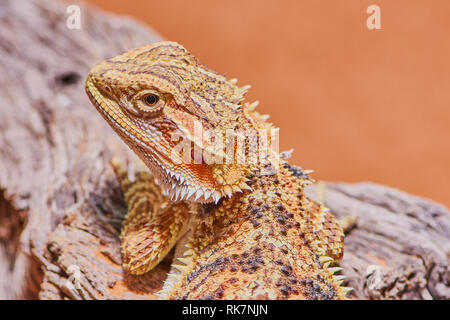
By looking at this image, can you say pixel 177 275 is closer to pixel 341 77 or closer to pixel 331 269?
pixel 331 269

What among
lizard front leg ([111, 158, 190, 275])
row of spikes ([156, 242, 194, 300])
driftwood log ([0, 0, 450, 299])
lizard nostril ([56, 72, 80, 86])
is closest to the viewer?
row of spikes ([156, 242, 194, 300])

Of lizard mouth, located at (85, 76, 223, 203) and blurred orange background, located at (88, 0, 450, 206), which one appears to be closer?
lizard mouth, located at (85, 76, 223, 203)

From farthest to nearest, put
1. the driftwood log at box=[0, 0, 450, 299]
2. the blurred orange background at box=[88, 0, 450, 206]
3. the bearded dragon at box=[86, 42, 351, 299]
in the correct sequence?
the blurred orange background at box=[88, 0, 450, 206], the driftwood log at box=[0, 0, 450, 299], the bearded dragon at box=[86, 42, 351, 299]

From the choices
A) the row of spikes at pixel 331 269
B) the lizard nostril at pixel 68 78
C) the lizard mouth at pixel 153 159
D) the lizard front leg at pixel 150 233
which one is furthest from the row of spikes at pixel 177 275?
the lizard nostril at pixel 68 78

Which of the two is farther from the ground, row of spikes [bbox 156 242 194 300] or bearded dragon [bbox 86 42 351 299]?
bearded dragon [bbox 86 42 351 299]

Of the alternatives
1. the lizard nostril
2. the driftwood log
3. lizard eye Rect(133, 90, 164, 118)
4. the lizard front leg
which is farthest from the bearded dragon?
the lizard nostril

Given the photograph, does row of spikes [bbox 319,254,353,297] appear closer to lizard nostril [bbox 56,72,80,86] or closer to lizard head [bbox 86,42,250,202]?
lizard head [bbox 86,42,250,202]

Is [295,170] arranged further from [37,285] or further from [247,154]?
[37,285]
